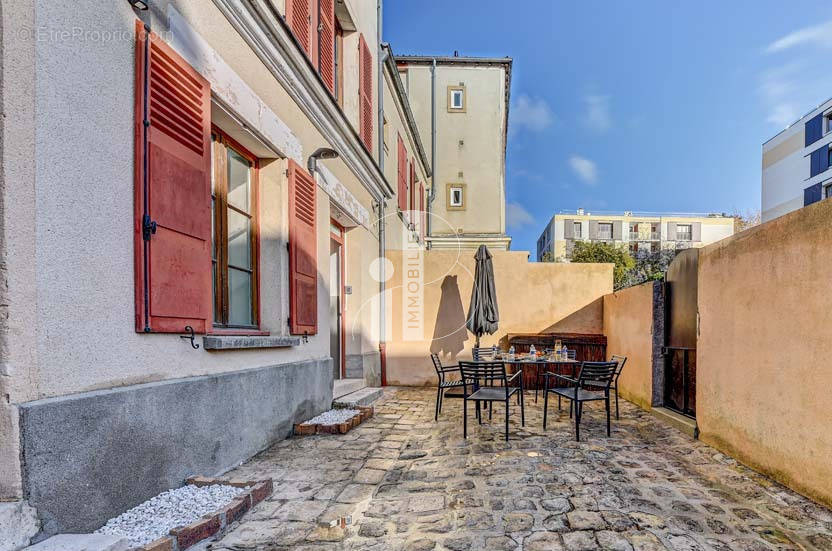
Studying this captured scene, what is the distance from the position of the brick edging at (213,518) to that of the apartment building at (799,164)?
33132mm

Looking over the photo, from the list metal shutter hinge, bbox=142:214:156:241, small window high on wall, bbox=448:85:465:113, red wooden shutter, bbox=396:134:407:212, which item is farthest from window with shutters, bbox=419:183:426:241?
metal shutter hinge, bbox=142:214:156:241

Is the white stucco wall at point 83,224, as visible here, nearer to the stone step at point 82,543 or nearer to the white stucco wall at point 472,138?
the stone step at point 82,543

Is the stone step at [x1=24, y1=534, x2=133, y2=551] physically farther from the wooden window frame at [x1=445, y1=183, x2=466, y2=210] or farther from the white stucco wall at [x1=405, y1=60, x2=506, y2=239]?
the wooden window frame at [x1=445, y1=183, x2=466, y2=210]

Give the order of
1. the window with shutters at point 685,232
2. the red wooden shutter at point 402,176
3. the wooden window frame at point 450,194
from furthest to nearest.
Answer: the window with shutters at point 685,232 < the wooden window frame at point 450,194 < the red wooden shutter at point 402,176

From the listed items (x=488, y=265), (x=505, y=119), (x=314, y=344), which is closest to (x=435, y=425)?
(x=314, y=344)

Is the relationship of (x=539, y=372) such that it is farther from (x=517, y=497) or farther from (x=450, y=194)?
(x=450, y=194)

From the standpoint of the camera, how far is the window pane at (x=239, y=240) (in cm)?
387

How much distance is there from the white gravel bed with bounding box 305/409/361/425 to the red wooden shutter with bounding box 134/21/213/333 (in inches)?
79.3

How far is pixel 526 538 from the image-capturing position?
2402 millimetres

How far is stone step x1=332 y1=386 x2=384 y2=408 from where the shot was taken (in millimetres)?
5551

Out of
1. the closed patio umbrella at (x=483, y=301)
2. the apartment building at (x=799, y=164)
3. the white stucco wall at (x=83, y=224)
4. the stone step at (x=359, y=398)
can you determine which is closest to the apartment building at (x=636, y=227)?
the apartment building at (x=799, y=164)

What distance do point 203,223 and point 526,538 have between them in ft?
9.28

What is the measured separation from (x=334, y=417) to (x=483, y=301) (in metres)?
3.49

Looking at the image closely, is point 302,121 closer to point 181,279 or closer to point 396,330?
point 181,279
